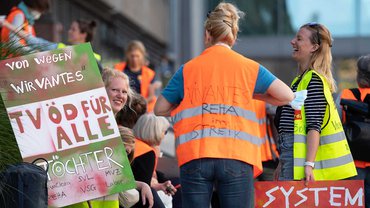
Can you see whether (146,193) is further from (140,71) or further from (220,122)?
(140,71)

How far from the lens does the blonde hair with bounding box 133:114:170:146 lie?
26.1ft

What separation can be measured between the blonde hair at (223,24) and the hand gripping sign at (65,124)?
78 cm

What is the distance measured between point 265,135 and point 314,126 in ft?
10.00

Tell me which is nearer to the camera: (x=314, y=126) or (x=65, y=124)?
(x=65, y=124)

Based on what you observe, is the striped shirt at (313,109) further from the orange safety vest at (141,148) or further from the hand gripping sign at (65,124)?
the hand gripping sign at (65,124)

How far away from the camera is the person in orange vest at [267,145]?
9325mm

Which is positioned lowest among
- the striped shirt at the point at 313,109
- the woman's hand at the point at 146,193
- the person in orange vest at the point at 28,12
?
the woman's hand at the point at 146,193

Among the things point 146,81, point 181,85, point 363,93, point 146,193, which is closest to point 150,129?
point 146,193

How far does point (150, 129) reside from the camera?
26.1 feet

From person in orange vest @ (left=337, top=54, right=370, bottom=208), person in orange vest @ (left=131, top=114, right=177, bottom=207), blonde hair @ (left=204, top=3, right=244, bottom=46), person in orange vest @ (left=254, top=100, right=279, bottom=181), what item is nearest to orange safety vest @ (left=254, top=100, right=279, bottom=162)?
person in orange vest @ (left=254, top=100, right=279, bottom=181)

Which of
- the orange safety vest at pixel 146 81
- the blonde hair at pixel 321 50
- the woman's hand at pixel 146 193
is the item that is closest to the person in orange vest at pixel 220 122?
the blonde hair at pixel 321 50

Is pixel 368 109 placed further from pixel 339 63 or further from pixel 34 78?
pixel 339 63

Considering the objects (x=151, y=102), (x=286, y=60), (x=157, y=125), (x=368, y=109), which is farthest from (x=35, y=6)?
(x=286, y=60)

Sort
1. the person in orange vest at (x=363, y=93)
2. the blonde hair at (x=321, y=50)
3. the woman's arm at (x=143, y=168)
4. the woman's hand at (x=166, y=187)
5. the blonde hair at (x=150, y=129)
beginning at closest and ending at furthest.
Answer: the blonde hair at (x=321, y=50) → the woman's arm at (x=143, y=168) → the person in orange vest at (x=363, y=93) → the woman's hand at (x=166, y=187) → the blonde hair at (x=150, y=129)
